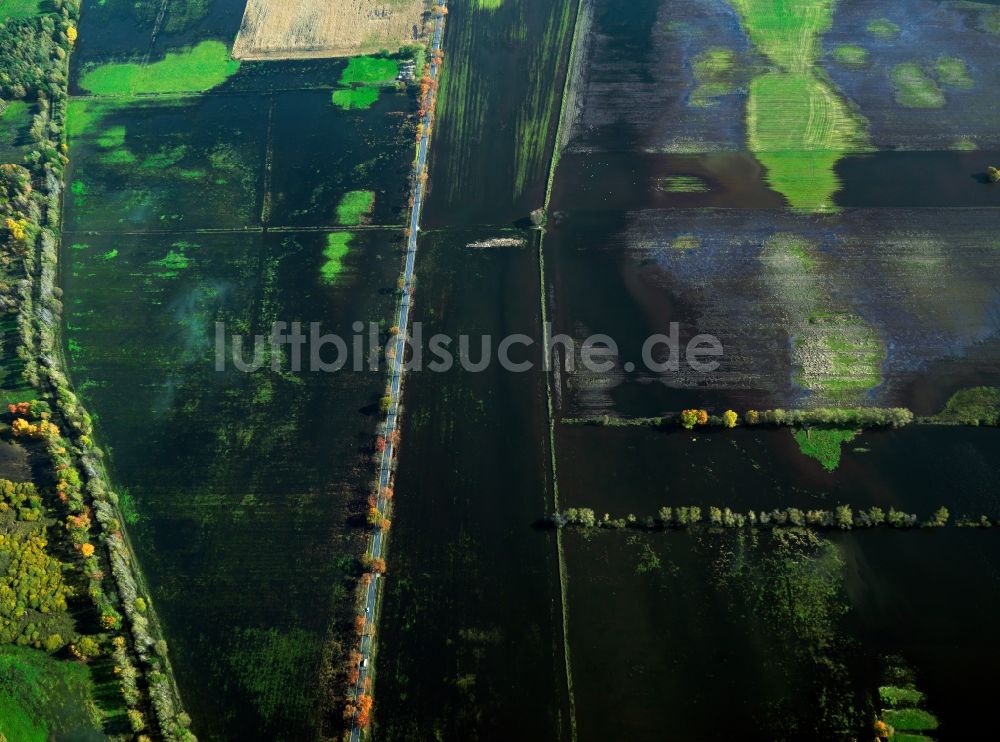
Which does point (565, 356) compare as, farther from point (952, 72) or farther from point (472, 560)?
point (952, 72)

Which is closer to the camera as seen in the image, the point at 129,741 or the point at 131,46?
the point at 129,741

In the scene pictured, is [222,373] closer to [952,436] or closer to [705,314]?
[705,314]

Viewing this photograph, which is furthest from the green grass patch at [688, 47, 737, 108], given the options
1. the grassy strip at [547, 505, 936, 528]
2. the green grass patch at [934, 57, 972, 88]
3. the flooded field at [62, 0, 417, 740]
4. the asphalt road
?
the grassy strip at [547, 505, 936, 528]

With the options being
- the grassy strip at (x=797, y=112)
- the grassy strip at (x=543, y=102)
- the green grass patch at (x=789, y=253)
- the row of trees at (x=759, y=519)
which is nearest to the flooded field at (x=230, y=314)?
the grassy strip at (x=543, y=102)

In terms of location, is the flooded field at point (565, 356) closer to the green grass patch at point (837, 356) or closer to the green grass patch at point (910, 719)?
the green grass patch at point (837, 356)

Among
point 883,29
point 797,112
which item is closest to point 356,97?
point 797,112

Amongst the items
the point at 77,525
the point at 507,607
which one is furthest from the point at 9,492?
the point at 507,607
